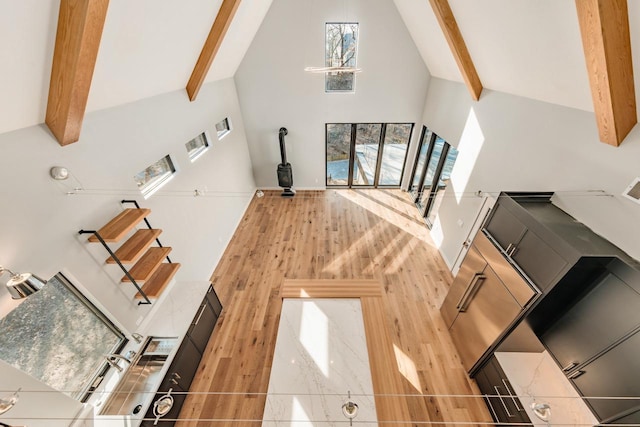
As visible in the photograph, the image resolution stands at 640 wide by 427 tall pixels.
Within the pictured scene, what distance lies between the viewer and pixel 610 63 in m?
1.54

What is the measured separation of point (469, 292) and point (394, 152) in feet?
14.2

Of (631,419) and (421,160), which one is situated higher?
(421,160)

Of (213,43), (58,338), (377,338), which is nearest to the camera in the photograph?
(58,338)

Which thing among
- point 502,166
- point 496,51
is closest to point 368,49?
point 496,51

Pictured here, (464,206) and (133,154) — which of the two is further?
(464,206)

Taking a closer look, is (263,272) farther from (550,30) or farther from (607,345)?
(550,30)

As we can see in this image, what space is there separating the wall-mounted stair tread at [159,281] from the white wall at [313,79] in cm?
396

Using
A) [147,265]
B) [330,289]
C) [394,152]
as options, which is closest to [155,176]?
[147,265]

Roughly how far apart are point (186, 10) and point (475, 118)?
152 inches

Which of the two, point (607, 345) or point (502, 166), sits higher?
point (502, 166)

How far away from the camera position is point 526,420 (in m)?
2.09

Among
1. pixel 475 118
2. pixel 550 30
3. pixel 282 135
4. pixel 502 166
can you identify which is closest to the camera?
pixel 550 30

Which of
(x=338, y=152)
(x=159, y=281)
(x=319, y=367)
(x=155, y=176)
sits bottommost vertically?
(x=319, y=367)

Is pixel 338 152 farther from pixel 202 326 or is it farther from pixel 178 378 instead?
pixel 178 378
